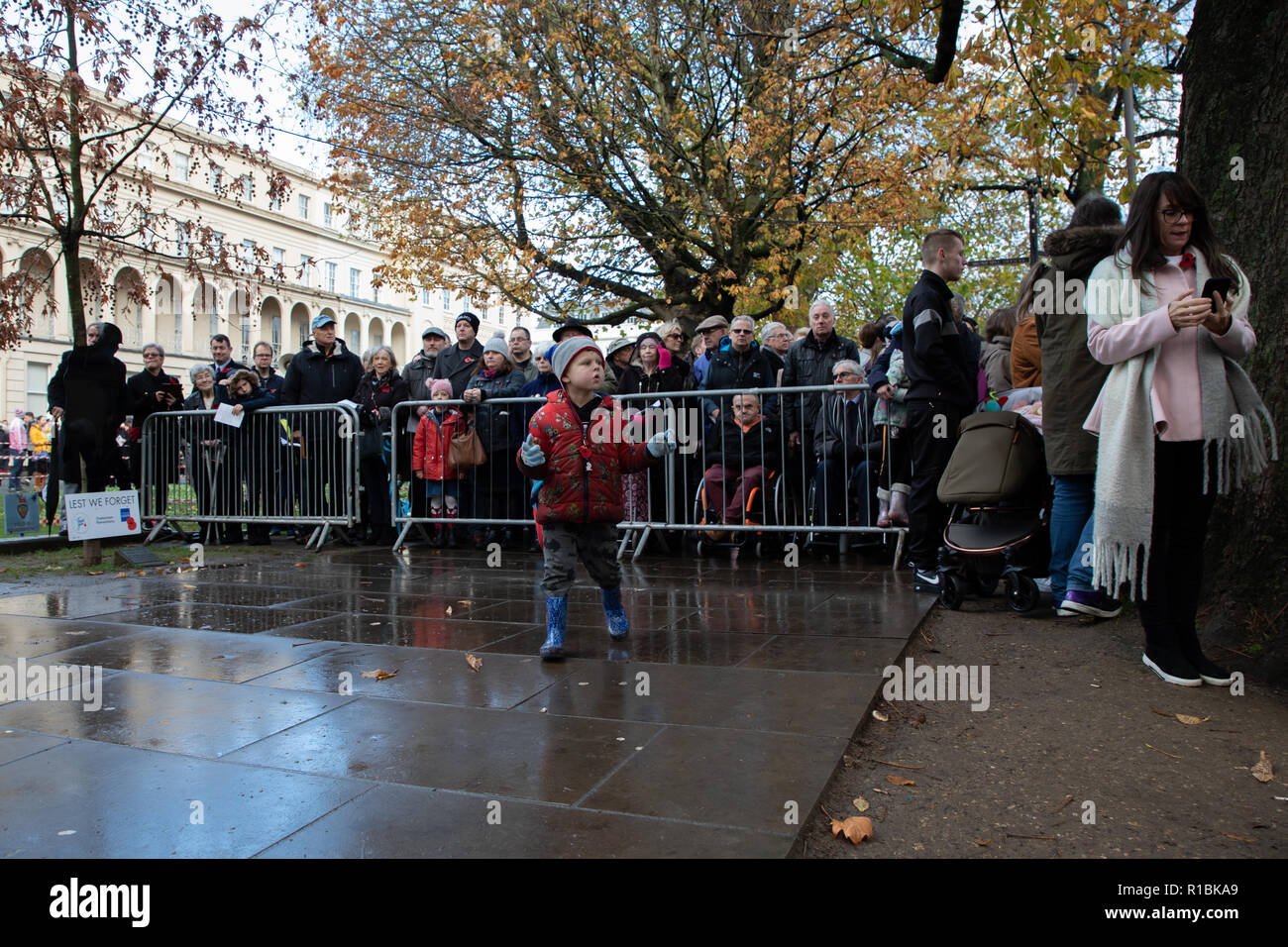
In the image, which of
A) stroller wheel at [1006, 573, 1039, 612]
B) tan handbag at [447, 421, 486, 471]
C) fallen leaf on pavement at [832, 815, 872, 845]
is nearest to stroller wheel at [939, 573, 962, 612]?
stroller wheel at [1006, 573, 1039, 612]

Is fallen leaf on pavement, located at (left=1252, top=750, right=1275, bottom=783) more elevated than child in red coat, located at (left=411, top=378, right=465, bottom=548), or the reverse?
child in red coat, located at (left=411, top=378, right=465, bottom=548)

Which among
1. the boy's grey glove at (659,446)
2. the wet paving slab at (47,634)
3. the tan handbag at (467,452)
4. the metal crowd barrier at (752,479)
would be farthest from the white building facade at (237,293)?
the boy's grey glove at (659,446)

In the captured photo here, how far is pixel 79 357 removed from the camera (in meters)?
9.30

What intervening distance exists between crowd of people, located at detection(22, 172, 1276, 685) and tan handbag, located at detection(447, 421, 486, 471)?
3cm

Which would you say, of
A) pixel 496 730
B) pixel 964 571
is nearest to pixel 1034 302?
pixel 964 571

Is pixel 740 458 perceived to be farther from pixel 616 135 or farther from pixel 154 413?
pixel 616 135

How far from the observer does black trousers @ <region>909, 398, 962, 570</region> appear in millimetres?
6188

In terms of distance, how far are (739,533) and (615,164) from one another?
417 inches

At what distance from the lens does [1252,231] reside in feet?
14.3

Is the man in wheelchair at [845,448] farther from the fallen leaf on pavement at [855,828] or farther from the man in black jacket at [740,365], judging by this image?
the fallen leaf on pavement at [855,828]

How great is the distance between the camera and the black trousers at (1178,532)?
4.02m

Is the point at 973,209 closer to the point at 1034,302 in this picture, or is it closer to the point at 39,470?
the point at 1034,302

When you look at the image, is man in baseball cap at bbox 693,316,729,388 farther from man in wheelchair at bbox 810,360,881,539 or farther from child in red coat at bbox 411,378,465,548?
child in red coat at bbox 411,378,465,548
